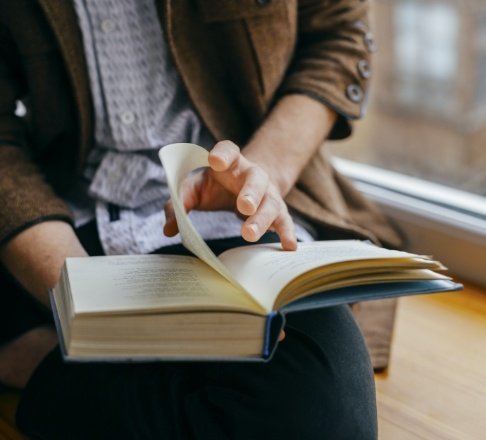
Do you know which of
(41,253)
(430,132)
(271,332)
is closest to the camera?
(271,332)

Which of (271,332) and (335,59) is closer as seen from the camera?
(271,332)

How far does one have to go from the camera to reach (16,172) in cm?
93

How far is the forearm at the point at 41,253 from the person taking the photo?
34.0 inches

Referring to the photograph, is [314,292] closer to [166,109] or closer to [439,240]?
[166,109]

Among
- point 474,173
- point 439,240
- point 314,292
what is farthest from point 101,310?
point 474,173

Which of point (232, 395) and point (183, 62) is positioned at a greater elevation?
point (183, 62)

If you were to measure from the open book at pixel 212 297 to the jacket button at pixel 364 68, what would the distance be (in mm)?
384

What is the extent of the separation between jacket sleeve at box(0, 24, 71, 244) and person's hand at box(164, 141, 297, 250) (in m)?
0.18

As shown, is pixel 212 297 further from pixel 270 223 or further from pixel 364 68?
pixel 364 68

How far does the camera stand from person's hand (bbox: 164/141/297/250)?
71cm

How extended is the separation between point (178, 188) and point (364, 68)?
0.43m

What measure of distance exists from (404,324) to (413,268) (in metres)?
0.52

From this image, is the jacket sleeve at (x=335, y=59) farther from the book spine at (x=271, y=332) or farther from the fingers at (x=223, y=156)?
the book spine at (x=271, y=332)

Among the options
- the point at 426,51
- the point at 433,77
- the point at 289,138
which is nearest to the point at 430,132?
the point at 433,77
